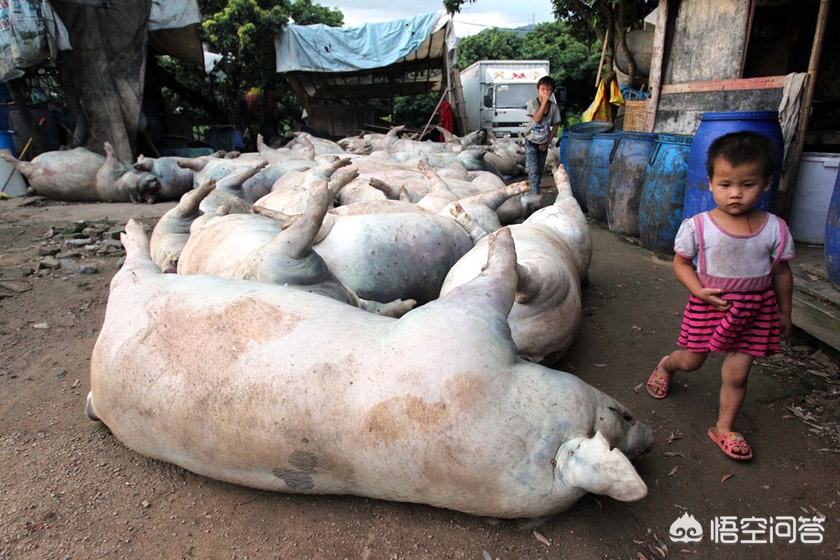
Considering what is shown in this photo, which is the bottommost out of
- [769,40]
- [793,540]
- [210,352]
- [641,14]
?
[793,540]

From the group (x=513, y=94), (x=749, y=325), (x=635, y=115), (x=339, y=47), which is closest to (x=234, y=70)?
(x=339, y=47)

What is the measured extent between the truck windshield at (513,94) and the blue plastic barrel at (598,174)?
9956 mm

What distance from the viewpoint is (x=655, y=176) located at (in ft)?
17.0

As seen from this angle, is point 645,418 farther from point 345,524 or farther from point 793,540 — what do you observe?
point 345,524

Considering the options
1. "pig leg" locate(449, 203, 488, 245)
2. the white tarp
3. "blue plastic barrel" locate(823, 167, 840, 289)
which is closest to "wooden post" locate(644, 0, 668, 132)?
"blue plastic barrel" locate(823, 167, 840, 289)

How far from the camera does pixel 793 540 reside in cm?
185

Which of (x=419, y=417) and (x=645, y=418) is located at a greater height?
(x=419, y=417)

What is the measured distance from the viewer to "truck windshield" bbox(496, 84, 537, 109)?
1612 centimetres

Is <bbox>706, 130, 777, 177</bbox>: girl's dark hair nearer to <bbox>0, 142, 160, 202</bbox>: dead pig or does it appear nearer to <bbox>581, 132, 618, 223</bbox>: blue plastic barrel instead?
<bbox>581, 132, 618, 223</bbox>: blue plastic barrel

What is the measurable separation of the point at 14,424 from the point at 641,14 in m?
12.4

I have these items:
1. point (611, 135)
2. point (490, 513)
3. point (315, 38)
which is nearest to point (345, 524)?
point (490, 513)

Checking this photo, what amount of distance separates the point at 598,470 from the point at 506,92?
53.5ft

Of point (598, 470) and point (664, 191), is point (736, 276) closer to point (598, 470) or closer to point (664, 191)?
point (598, 470)

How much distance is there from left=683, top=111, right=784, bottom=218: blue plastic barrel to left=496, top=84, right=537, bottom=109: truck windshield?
12.3m
